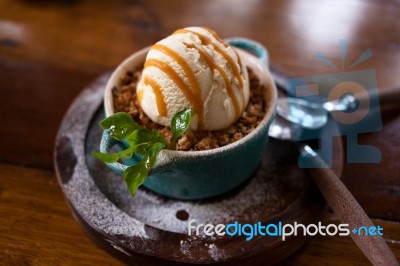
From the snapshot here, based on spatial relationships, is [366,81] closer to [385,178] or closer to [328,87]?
[328,87]

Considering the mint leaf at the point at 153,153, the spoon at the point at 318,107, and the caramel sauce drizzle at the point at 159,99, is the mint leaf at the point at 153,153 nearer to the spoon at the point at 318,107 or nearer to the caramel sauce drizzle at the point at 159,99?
the caramel sauce drizzle at the point at 159,99

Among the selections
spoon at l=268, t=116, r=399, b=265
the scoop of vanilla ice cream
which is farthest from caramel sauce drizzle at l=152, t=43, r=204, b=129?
spoon at l=268, t=116, r=399, b=265

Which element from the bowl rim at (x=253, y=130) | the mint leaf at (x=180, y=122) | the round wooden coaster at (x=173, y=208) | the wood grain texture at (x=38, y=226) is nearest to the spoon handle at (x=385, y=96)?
the round wooden coaster at (x=173, y=208)

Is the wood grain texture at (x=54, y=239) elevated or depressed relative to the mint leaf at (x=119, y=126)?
depressed

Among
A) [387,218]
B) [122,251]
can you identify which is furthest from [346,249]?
[122,251]

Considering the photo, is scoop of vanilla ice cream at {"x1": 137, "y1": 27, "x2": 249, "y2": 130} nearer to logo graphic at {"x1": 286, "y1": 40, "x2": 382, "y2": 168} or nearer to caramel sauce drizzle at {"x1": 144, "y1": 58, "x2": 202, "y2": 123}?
caramel sauce drizzle at {"x1": 144, "y1": 58, "x2": 202, "y2": 123}

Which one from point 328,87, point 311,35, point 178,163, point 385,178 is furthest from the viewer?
point 311,35

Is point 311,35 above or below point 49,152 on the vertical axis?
above
